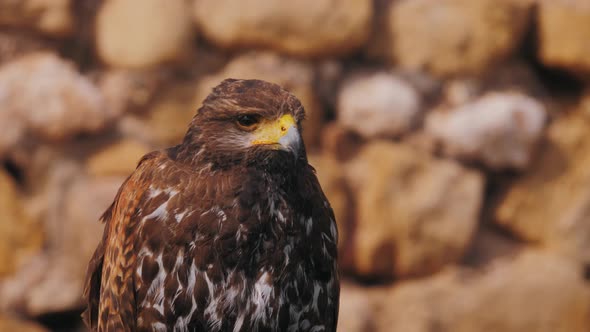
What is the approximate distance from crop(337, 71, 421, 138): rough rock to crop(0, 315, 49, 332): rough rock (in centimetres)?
134

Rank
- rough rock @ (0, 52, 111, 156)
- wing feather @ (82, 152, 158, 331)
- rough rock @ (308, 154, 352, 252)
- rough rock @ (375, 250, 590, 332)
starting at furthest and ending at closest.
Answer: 1. rough rock @ (375, 250, 590, 332)
2. rough rock @ (308, 154, 352, 252)
3. rough rock @ (0, 52, 111, 156)
4. wing feather @ (82, 152, 158, 331)

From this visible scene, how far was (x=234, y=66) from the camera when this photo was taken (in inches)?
144

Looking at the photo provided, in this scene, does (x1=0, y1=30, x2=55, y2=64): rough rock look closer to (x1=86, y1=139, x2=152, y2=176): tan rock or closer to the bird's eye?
(x1=86, y1=139, x2=152, y2=176): tan rock

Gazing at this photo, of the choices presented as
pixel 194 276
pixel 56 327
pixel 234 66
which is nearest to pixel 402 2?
pixel 234 66

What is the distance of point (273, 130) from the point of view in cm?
204

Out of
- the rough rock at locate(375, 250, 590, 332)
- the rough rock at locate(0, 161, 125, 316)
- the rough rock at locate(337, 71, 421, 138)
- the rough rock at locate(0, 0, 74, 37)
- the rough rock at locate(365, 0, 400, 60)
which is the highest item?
the rough rock at locate(0, 0, 74, 37)

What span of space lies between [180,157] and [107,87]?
1557 mm

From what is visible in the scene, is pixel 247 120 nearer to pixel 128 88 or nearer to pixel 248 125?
pixel 248 125

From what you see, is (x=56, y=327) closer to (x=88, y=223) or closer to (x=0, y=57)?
(x=88, y=223)

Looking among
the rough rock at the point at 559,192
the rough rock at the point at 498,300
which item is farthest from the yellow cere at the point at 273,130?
the rough rock at the point at 559,192

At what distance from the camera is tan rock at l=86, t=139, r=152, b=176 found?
3.58 metres

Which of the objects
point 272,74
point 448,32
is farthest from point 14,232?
point 448,32

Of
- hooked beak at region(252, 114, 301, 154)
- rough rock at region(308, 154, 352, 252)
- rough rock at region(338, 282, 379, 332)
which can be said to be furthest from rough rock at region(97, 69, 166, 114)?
hooked beak at region(252, 114, 301, 154)

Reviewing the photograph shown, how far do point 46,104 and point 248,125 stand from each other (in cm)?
167
